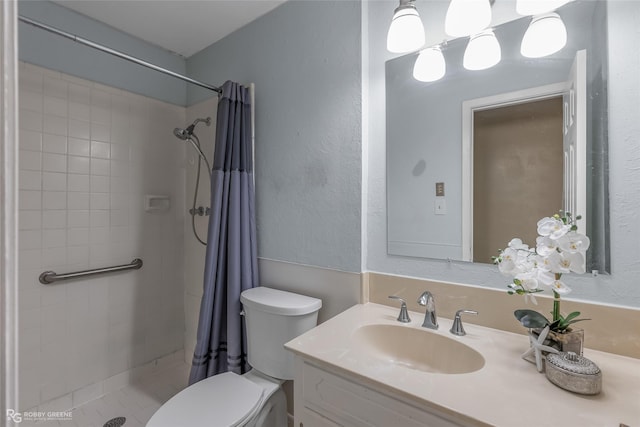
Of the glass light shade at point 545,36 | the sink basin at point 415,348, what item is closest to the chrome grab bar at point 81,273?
the sink basin at point 415,348

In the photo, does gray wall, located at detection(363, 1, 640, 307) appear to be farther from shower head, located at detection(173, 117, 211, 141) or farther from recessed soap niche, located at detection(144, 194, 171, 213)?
recessed soap niche, located at detection(144, 194, 171, 213)

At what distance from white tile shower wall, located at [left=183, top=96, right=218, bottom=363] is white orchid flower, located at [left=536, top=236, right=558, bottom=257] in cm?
184

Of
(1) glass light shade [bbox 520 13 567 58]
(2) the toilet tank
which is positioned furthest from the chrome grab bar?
(1) glass light shade [bbox 520 13 567 58]

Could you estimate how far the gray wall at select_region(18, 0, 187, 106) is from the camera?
1.55 m

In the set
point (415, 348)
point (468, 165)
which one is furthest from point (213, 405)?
point (468, 165)

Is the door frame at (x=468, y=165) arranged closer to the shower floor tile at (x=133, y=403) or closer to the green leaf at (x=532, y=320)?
the green leaf at (x=532, y=320)

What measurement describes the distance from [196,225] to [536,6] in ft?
7.03

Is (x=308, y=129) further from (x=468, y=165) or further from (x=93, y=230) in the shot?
(x=93, y=230)

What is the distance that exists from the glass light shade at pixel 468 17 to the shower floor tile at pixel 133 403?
245 centimetres

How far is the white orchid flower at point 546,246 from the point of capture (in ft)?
2.63
